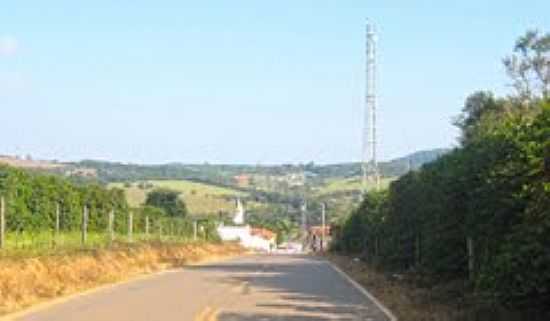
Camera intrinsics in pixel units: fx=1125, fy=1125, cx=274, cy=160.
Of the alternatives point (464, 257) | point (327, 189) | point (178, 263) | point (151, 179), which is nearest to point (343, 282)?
point (464, 257)

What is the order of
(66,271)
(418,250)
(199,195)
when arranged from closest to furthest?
(66,271), (418,250), (199,195)

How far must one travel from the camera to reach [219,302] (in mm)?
24266

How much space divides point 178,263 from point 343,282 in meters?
18.9

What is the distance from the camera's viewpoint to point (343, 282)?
35.3m

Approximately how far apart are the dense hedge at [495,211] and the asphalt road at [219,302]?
217 centimetres

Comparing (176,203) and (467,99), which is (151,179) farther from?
(467,99)

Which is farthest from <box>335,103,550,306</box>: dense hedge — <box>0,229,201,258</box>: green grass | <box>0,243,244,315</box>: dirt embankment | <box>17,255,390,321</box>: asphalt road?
<box>0,229,201,258</box>: green grass

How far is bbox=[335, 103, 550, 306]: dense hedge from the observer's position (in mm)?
15195

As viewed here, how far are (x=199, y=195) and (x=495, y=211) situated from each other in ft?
457

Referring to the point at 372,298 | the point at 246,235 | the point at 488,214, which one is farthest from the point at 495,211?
the point at 246,235

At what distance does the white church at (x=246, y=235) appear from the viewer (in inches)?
5300

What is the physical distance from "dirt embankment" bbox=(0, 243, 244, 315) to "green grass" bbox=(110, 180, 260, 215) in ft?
318

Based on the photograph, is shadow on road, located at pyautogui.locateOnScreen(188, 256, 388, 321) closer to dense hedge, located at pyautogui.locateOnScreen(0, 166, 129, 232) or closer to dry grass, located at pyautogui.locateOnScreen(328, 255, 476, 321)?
dry grass, located at pyautogui.locateOnScreen(328, 255, 476, 321)

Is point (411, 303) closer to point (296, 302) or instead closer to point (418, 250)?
point (296, 302)
